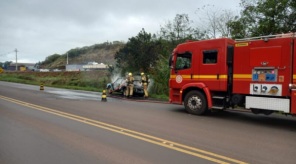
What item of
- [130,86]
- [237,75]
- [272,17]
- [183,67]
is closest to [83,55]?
[130,86]

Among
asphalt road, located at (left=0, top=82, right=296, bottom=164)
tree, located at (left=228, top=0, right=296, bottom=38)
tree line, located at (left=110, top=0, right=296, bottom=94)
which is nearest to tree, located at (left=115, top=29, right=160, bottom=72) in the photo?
tree line, located at (left=110, top=0, right=296, bottom=94)

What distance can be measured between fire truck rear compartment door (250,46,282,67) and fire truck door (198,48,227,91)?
1100 millimetres

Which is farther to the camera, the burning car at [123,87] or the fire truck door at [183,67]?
the burning car at [123,87]

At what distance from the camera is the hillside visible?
378ft

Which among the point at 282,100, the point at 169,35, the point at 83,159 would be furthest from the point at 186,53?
the point at 169,35

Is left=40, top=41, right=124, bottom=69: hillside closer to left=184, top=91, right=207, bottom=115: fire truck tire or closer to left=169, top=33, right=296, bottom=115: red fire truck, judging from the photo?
left=169, top=33, right=296, bottom=115: red fire truck

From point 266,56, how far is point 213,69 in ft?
6.65

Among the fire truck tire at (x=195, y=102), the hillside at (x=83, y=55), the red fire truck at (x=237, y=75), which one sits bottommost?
the fire truck tire at (x=195, y=102)

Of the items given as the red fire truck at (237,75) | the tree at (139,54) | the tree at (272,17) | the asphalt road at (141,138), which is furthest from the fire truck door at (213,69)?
the tree at (139,54)

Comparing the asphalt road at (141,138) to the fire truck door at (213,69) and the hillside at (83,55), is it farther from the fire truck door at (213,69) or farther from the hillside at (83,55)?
the hillside at (83,55)

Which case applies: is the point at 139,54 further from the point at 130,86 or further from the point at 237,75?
the point at 237,75

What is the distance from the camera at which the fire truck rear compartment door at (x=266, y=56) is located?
30.9 ft

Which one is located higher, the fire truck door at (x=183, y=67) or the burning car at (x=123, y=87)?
the fire truck door at (x=183, y=67)

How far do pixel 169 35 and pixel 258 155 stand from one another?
72.7 feet
